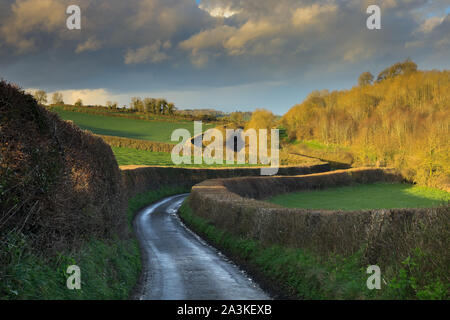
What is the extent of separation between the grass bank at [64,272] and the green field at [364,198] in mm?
23308

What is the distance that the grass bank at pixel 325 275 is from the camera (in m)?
8.37

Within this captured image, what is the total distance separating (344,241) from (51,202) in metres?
8.45

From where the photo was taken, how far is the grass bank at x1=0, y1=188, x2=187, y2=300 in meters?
7.54

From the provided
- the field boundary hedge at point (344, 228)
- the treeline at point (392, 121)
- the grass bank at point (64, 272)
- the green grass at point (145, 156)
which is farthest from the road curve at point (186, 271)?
the treeline at point (392, 121)

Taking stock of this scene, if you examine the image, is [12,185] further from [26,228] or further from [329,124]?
[329,124]

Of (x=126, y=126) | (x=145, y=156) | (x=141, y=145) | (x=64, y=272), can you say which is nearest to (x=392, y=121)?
(x=145, y=156)

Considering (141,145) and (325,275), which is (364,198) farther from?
(141,145)

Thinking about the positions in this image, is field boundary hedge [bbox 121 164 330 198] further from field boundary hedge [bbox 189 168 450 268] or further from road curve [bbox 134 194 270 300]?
field boundary hedge [bbox 189 168 450 268]

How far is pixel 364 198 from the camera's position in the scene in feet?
138

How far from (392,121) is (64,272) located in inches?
2929

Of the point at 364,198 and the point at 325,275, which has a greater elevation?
the point at 325,275

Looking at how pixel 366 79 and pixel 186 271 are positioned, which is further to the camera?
pixel 366 79

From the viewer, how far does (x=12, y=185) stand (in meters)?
9.10
